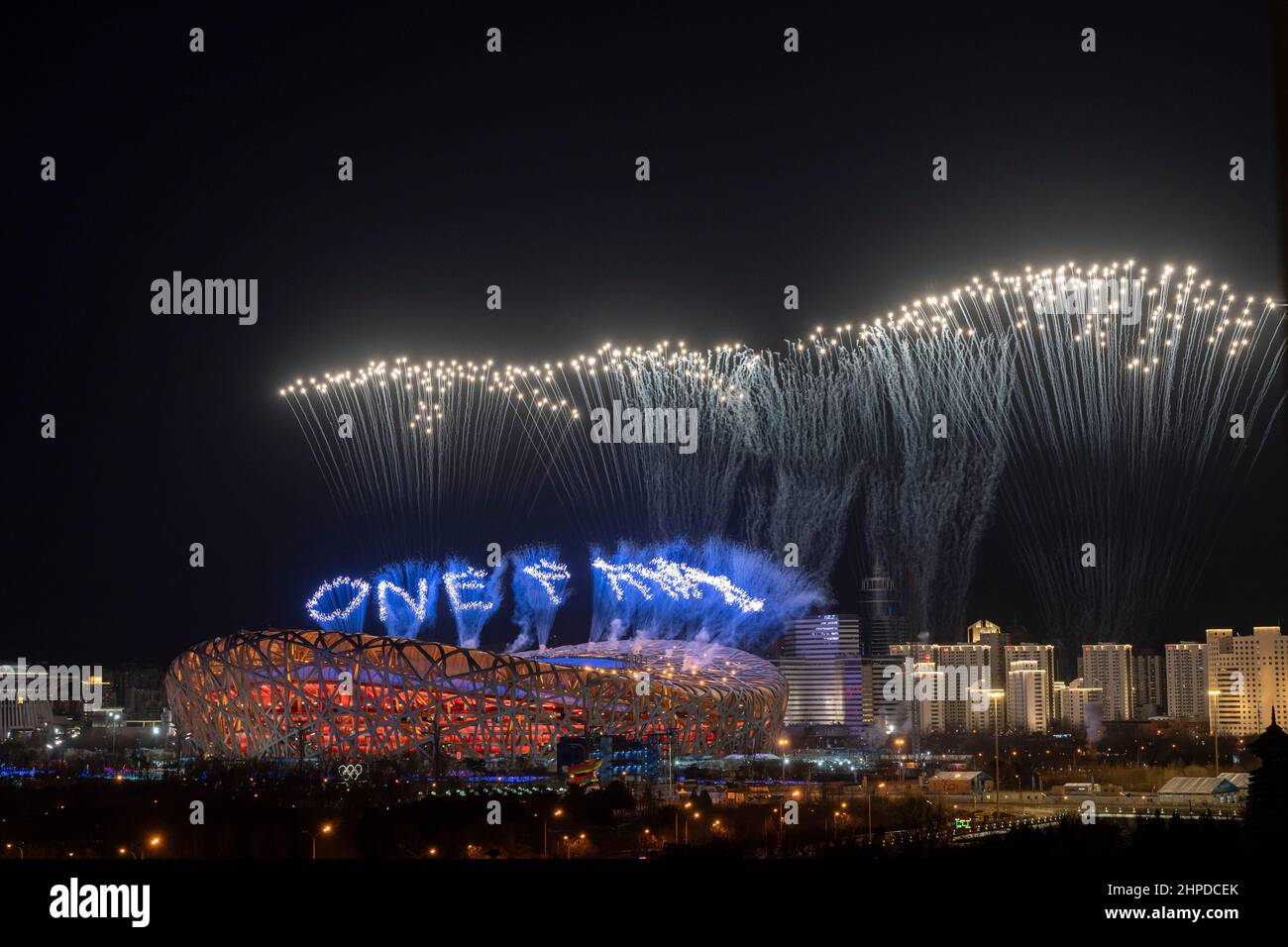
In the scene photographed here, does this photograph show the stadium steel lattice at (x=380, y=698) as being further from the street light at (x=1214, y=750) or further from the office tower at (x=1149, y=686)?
the office tower at (x=1149, y=686)

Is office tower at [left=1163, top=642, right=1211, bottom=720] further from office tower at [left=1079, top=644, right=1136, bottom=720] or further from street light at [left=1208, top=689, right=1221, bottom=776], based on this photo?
street light at [left=1208, top=689, right=1221, bottom=776]

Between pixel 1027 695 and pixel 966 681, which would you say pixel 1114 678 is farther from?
pixel 966 681

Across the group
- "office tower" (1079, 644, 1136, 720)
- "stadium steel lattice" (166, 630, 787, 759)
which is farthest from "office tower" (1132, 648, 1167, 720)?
"stadium steel lattice" (166, 630, 787, 759)

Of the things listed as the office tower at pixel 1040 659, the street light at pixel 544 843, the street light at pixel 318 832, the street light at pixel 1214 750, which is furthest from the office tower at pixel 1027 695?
the street light at pixel 318 832

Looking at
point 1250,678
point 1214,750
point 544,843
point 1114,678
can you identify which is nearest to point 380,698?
point 544,843

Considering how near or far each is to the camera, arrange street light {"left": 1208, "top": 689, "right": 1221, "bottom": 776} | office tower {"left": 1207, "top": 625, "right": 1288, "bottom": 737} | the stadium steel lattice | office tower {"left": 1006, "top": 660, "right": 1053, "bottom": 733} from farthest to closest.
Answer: office tower {"left": 1006, "top": 660, "right": 1053, "bottom": 733} < office tower {"left": 1207, "top": 625, "right": 1288, "bottom": 737} < the stadium steel lattice < street light {"left": 1208, "top": 689, "right": 1221, "bottom": 776}

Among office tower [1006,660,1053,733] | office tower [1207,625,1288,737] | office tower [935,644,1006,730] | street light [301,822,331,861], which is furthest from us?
office tower [1006,660,1053,733]
